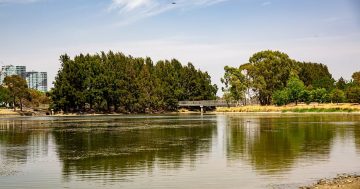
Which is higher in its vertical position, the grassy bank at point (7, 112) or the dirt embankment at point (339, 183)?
the grassy bank at point (7, 112)

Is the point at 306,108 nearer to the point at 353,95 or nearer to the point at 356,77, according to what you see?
the point at 353,95

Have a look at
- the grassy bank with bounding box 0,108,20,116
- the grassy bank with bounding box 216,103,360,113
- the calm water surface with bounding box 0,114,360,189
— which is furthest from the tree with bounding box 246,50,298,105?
the calm water surface with bounding box 0,114,360,189

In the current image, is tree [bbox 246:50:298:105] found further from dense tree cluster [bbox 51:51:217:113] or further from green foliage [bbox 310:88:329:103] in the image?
dense tree cluster [bbox 51:51:217:113]

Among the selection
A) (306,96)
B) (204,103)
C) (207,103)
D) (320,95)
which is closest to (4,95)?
(204,103)

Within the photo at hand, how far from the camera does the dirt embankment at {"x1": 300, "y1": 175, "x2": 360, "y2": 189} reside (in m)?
20.4

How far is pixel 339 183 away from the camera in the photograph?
21266 millimetres

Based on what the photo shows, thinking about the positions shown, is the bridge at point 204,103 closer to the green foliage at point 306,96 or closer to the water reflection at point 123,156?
the green foliage at point 306,96

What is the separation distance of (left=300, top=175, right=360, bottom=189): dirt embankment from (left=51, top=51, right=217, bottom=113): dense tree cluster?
131 metres

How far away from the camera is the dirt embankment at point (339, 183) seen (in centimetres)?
2038

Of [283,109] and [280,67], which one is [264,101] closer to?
[280,67]

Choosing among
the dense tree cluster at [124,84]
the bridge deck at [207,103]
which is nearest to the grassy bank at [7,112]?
the dense tree cluster at [124,84]

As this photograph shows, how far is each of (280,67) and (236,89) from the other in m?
16.6

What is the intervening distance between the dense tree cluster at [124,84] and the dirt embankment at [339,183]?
130934 mm

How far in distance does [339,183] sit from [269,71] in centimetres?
13742
